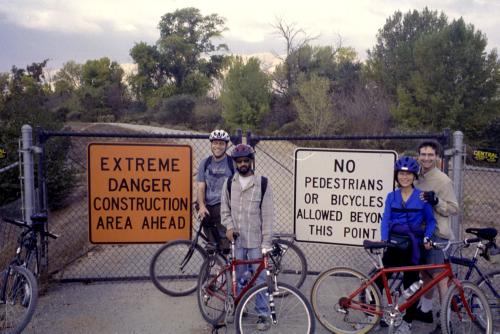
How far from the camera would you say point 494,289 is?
4492 mm

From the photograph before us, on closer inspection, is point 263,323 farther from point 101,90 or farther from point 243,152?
point 101,90

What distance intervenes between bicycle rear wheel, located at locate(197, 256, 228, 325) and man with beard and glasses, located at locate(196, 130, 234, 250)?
388 millimetres

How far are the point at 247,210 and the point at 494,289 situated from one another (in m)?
2.40

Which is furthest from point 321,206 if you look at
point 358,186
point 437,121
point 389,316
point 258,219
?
point 437,121

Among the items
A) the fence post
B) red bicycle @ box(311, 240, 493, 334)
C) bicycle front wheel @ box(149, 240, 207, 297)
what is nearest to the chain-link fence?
the fence post

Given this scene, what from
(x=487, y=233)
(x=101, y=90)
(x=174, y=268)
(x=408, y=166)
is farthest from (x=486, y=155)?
(x=101, y=90)

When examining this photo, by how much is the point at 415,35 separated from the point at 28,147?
42768 mm

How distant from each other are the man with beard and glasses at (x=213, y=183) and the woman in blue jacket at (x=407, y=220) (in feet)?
5.51

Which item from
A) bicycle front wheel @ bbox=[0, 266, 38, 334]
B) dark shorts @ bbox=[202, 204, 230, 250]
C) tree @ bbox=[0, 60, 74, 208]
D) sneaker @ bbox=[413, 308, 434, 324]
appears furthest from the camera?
tree @ bbox=[0, 60, 74, 208]

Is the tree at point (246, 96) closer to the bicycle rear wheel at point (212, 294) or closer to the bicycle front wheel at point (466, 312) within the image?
the bicycle rear wheel at point (212, 294)

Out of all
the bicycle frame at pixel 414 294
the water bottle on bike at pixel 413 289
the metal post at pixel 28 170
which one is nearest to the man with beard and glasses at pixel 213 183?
the bicycle frame at pixel 414 294

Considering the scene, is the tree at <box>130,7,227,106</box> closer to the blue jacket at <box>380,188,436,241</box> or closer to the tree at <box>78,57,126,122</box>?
the tree at <box>78,57,126,122</box>

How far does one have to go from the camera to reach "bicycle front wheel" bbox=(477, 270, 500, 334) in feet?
14.5

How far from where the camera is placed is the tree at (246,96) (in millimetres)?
44156
